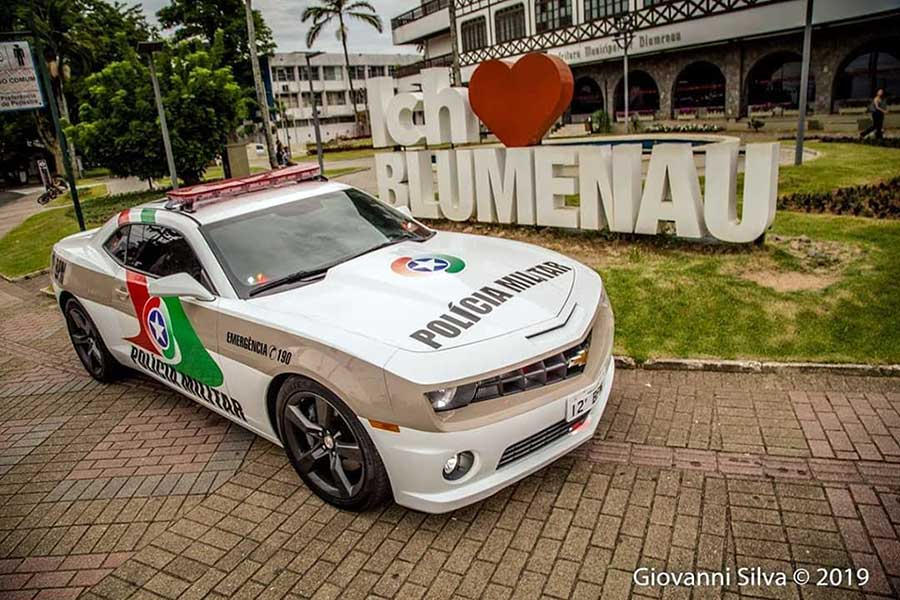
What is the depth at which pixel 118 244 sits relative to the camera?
5.18m

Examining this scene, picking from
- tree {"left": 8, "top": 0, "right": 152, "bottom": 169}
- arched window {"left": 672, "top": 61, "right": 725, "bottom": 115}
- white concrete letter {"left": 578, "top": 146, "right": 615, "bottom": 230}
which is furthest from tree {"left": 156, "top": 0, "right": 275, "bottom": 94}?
white concrete letter {"left": 578, "top": 146, "right": 615, "bottom": 230}

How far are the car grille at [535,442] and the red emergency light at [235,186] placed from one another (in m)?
2.96

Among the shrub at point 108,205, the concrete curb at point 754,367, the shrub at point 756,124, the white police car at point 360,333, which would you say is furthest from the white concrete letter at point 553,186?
the shrub at point 756,124

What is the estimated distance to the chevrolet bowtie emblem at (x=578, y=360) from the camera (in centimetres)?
353

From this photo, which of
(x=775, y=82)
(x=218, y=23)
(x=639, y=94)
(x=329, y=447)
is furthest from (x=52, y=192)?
(x=775, y=82)

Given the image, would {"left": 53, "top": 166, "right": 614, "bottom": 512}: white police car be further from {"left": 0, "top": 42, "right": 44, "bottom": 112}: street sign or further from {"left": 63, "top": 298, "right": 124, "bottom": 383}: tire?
{"left": 0, "top": 42, "right": 44, "bottom": 112}: street sign

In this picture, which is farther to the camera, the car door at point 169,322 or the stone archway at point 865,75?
the stone archway at point 865,75

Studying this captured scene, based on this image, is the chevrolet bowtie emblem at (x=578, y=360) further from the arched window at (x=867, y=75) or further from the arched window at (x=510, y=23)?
the arched window at (x=510, y=23)

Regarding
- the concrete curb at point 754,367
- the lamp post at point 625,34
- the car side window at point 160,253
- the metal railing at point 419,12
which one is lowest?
the concrete curb at point 754,367

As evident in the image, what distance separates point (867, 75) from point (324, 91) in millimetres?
61368

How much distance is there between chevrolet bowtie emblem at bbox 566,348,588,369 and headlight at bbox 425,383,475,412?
2.14 feet

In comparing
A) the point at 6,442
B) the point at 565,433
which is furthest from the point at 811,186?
the point at 6,442

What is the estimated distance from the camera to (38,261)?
1298cm

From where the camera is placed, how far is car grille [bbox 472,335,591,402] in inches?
127
